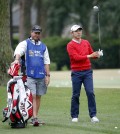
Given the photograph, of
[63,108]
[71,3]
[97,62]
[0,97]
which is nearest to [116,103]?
[63,108]

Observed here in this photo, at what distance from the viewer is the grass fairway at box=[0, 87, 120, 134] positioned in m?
12.0

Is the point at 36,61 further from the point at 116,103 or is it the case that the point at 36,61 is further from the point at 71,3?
the point at 71,3

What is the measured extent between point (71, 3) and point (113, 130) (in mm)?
45561

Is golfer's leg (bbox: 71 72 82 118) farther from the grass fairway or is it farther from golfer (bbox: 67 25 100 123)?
the grass fairway

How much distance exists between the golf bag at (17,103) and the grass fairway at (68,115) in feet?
0.66

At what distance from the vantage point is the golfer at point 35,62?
41.4 feet

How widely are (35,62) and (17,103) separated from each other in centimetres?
94

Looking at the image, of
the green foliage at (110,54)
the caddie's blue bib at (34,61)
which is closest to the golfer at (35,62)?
the caddie's blue bib at (34,61)

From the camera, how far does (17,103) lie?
1214cm

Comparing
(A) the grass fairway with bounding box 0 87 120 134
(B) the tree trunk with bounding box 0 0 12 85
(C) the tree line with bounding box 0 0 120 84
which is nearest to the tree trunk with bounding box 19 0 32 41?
(C) the tree line with bounding box 0 0 120 84

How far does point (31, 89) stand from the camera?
12664 mm

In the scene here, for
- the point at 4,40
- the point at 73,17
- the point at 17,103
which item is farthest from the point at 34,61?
the point at 73,17

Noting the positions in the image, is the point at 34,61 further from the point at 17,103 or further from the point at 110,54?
the point at 110,54

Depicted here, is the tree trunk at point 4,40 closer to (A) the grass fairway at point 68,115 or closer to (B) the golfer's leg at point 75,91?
(A) the grass fairway at point 68,115
